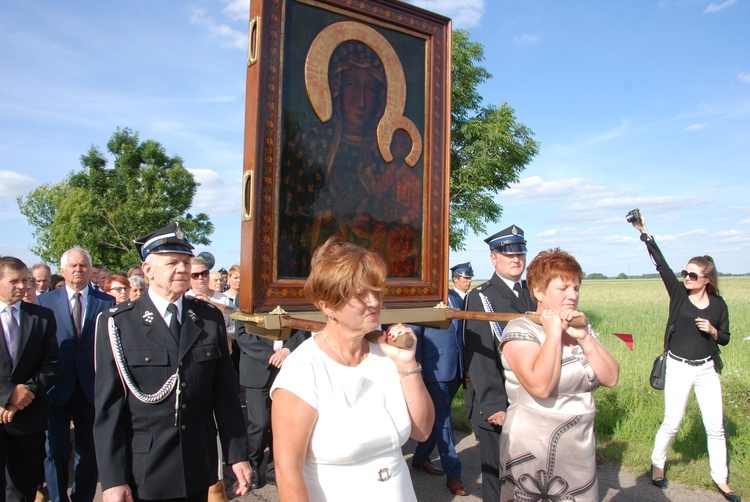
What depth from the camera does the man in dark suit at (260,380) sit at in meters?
5.40

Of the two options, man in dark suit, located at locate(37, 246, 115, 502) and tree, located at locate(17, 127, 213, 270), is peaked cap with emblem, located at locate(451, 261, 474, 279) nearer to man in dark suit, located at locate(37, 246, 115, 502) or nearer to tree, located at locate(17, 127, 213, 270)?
man in dark suit, located at locate(37, 246, 115, 502)

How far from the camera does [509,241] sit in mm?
4090

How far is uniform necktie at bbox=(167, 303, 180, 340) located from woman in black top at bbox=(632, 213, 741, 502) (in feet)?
14.3

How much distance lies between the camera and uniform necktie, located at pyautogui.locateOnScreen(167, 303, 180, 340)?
299cm

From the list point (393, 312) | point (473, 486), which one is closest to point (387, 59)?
point (393, 312)

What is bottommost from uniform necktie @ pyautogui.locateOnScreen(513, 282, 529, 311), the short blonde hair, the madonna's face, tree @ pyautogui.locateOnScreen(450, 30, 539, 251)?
uniform necktie @ pyautogui.locateOnScreen(513, 282, 529, 311)

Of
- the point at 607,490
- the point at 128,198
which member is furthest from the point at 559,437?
the point at 128,198

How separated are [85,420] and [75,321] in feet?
2.71

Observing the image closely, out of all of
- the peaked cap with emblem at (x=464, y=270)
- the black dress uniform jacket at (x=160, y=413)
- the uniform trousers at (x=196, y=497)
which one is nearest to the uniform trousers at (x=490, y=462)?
the black dress uniform jacket at (x=160, y=413)

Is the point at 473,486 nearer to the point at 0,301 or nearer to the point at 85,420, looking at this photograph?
the point at 85,420

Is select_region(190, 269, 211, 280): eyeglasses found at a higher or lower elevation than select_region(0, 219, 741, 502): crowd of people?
higher

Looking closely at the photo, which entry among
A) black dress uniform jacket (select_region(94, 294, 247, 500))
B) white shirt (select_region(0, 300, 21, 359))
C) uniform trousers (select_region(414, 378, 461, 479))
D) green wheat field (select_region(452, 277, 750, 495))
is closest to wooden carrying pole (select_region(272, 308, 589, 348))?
black dress uniform jacket (select_region(94, 294, 247, 500))

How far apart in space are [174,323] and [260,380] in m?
2.67

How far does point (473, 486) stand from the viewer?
5270 millimetres
